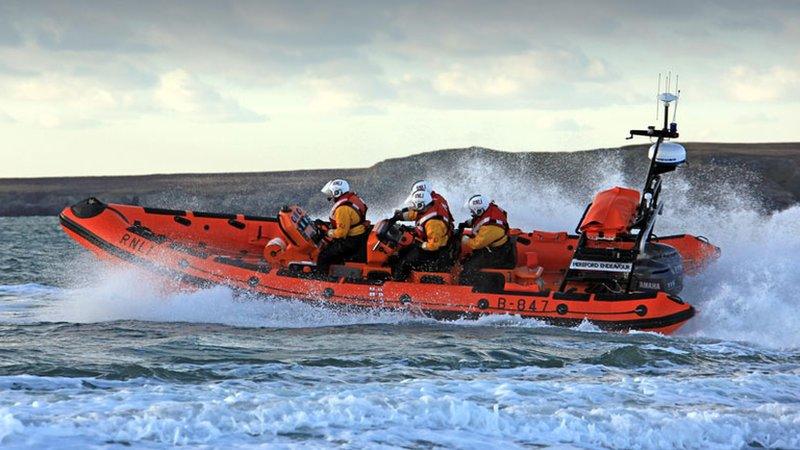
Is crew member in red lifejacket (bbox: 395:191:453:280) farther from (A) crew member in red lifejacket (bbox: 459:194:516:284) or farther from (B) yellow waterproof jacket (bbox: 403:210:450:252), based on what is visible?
(A) crew member in red lifejacket (bbox: 459:194:516:284)

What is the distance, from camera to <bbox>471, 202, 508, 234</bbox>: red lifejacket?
11.9 meters

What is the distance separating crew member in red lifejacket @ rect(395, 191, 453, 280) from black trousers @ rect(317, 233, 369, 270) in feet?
1.67

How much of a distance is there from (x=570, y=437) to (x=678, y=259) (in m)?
5.24

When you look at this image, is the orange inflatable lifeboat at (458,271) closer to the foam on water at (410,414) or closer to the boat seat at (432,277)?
the boat seat at (432,277)

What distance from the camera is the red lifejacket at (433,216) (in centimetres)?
1185

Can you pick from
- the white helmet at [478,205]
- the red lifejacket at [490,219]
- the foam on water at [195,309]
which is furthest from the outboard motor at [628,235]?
the foam on water at [195,309]

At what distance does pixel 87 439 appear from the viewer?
690 cm

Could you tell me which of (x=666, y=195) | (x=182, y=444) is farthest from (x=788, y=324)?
(x=666, y=195)

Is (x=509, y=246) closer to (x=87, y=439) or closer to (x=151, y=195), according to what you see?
(x=87, y=439)

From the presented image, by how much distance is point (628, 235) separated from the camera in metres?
11.5

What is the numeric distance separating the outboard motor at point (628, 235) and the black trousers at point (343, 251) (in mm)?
2293

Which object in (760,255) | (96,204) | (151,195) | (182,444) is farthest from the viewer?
(151,195)

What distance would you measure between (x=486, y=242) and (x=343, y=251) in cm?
166

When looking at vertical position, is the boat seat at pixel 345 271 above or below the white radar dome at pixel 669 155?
below
